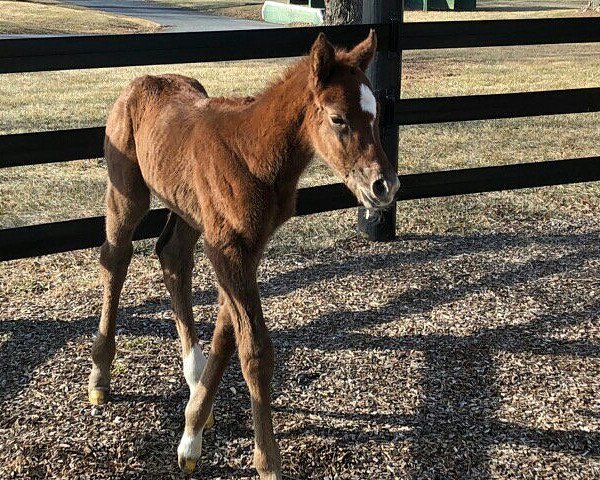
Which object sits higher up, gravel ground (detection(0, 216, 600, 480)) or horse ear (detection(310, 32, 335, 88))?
horse ear (detection(310, 32, 335, 88))

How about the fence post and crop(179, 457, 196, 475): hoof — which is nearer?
crop(179, 457, 196, 475): hoof

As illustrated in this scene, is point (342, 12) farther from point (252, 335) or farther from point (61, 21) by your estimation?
point (61, 21)

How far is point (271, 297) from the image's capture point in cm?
534

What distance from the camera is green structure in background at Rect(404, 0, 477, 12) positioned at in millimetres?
28906

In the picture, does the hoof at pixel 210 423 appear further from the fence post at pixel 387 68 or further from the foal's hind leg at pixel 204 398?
the fence post at pixel 387 68

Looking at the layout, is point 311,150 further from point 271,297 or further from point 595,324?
point 595,324

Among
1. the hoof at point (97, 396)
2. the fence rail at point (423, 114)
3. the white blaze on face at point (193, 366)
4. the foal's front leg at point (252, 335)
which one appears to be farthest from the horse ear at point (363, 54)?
the fence rail at point (423, 114)

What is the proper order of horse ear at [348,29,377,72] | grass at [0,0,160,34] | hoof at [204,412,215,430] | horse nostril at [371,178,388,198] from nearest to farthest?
horse nostril at [371,178,388,198], horse ear at [348,29,377,72], hoof at [204,412,215,430], grass at [0,0,160,34]

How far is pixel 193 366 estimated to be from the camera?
388cm

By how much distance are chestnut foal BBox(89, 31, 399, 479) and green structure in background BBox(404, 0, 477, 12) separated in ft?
87.5

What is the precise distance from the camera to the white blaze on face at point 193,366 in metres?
3.87

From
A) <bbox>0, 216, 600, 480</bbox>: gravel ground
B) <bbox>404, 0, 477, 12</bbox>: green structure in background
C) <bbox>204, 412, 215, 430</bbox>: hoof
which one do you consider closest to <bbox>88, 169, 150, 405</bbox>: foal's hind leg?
<bbox>0, 216, 600, 480</bbox>: gravel ground

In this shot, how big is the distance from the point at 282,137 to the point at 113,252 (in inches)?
48.4

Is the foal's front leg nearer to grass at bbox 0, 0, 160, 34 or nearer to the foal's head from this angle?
the foal's head
